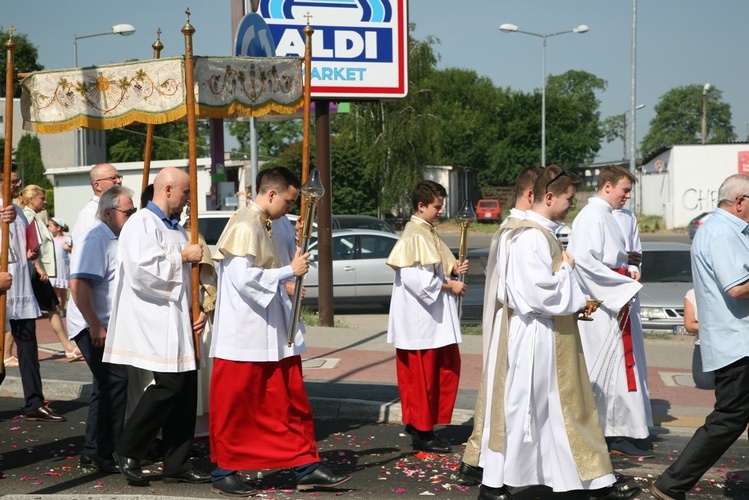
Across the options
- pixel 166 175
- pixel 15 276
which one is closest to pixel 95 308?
pixel 166 175

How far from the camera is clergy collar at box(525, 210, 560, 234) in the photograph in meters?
Result: 5.63

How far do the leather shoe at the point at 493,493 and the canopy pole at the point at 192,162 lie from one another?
188 centimetres

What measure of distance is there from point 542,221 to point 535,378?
87 centimetres

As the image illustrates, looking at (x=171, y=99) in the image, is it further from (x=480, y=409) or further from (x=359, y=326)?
(x=359, y=326)

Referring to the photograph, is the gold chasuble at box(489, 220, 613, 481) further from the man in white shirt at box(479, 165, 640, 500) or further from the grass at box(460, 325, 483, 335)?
the grass at box(460, 325, 483, 335)

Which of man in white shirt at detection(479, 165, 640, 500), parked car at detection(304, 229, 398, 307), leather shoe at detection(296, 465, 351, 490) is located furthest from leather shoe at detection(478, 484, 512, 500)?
parked car at detection(304, 229, 398, 307)

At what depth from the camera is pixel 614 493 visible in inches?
227

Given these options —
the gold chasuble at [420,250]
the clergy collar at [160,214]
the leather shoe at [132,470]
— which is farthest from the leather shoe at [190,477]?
the gold chasuble at [420,250]

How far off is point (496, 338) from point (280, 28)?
25.6 feet

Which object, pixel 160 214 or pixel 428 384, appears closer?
pixel 160 214

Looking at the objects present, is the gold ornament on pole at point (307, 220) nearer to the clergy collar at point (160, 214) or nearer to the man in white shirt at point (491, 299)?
the clergy collar at point (160, 214)

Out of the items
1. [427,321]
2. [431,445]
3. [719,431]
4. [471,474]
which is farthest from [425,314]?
[719,431]

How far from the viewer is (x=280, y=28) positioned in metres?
12.7

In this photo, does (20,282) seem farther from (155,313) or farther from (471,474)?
(471,474)
